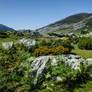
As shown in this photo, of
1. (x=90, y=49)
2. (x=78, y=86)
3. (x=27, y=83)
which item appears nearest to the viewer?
(x=78, y=86)

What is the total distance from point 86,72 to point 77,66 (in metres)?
0.88

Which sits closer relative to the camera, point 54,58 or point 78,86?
point 78,86

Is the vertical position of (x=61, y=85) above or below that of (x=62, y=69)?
below

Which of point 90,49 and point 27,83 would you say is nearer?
point 27,83

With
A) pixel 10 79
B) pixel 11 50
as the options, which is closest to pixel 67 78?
pixel 10 79

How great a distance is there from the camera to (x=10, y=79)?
1095 centimetres

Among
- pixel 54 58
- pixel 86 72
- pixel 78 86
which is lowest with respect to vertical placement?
pixel 78 86

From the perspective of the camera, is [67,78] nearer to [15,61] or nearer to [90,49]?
[15,61]

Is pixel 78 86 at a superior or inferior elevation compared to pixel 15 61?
inferior

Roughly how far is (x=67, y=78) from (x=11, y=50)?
1092cm

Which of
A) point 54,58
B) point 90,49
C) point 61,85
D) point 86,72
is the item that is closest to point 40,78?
point 61,85

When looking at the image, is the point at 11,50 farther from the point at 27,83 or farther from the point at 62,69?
the point at 62,69

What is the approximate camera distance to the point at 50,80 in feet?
33.8

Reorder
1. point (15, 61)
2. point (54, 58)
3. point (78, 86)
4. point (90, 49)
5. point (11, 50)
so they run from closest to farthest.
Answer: point (78, 86), point (54, 58), point (15, 61), point (11, 50), point (90, 49)
